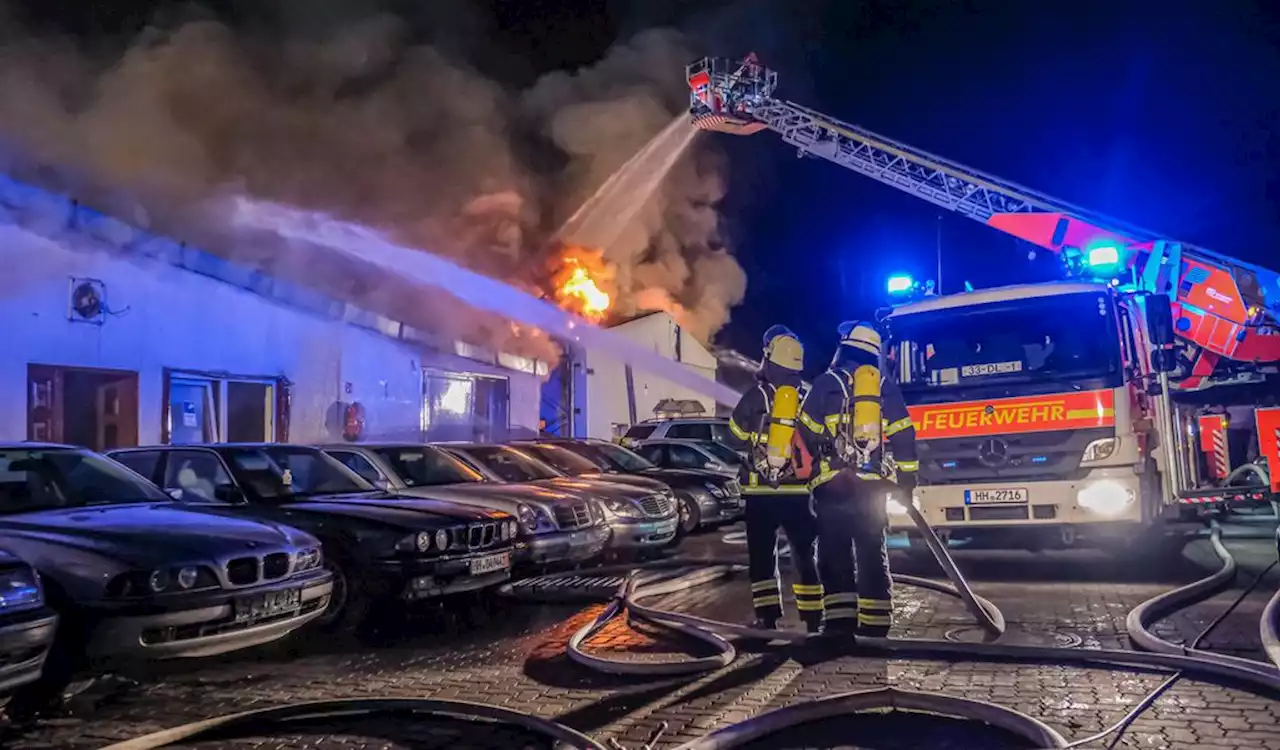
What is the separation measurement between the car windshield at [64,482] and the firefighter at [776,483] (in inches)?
146

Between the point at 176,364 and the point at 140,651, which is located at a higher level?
the point at 176,364

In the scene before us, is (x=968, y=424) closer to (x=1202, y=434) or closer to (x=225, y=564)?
(x=1202, y=434)

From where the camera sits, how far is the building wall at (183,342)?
427 inches

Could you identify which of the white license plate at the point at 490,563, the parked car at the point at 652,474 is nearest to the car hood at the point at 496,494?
the white license plate at the point at 490,563

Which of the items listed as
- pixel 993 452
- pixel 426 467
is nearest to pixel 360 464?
pixel 426 467

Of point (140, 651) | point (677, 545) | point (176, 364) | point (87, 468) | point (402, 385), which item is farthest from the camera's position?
point (402, 385)

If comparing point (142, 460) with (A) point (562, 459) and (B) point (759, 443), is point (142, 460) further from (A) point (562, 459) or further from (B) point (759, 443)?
(A) point (562, 459)

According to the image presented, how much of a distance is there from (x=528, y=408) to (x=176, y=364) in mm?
8642

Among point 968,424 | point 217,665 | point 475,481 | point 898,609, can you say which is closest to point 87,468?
point 217,665

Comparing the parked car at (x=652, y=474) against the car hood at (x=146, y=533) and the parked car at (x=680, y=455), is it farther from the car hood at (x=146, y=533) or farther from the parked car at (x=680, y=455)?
the car hood at (x=146, y=533)

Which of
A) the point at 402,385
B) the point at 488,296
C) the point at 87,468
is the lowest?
the point at 87,468

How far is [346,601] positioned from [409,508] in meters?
0.85

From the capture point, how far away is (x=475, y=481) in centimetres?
943

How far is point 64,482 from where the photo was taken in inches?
235
